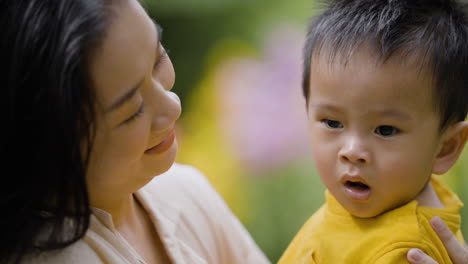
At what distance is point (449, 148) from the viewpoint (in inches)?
47.9

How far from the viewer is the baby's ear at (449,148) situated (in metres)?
1.19

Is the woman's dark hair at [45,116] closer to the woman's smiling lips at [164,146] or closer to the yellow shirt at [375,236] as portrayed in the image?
the woman's smiling lips at [164,146]

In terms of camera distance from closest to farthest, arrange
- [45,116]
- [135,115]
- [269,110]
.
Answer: [45,116] < [135,115] < [269,110]

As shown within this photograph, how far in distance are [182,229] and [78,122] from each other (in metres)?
0.45

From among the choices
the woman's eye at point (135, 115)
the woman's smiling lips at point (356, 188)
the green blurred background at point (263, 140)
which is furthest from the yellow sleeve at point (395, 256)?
the green blurred background at point (263, 140)

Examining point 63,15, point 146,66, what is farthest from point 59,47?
point 146,66

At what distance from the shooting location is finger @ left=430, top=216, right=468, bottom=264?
115 cm

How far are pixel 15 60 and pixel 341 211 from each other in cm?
64

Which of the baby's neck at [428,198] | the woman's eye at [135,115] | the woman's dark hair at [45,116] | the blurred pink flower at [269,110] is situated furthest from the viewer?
the blurred pink flower at [269,110]

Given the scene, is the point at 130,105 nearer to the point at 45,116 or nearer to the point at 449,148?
the point at 45,116

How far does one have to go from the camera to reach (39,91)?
35.7 inches

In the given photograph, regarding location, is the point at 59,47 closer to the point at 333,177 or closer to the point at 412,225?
the point at 333,177

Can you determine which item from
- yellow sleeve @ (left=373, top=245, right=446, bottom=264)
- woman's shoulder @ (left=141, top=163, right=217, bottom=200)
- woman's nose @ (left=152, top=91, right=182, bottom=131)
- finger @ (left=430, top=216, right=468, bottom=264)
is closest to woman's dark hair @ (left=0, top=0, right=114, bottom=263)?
woman's nose @ (left=152, top=91, right=182, bottom=131)

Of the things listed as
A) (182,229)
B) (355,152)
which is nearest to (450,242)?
(355,152)
